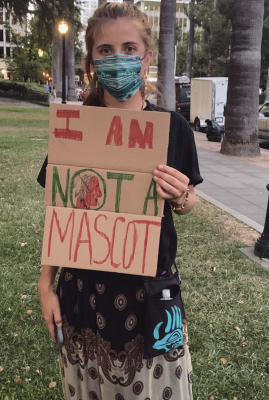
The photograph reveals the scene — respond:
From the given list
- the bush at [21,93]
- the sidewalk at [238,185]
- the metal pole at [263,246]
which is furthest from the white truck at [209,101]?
the metal pole at [263,246]

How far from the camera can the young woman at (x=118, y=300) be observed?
1574 mm

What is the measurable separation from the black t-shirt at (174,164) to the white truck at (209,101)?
66.2 feet

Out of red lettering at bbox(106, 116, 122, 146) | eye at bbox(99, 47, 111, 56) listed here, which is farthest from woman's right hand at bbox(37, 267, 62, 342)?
eye at bbox(99, 47, 111, 56)

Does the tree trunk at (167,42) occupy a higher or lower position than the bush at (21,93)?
higher

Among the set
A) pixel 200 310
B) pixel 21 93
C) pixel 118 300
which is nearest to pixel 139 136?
pixel 118 300

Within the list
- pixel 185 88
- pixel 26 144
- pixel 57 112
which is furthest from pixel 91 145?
pixel 185 88

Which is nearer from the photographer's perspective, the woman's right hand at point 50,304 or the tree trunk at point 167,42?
the woman's right hand at point 50,304

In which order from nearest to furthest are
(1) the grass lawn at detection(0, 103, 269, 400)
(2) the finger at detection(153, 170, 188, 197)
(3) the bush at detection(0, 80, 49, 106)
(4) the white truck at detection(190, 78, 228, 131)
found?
1. (2) the finger at detection(153, 170, 188, 197)
2. (1) the grass lawn at detection(0, 103, 269, 400)
3. (4) the white truck at detection(190, 78, 228, 131)
4. (3) the bush at detection(0, 80, 49, 106)

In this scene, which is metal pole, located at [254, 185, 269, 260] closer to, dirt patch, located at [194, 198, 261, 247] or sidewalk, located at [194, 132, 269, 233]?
dirt patch, located at [194, 198, 261, 247]

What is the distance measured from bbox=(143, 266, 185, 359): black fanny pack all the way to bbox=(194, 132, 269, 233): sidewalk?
4.23 meters

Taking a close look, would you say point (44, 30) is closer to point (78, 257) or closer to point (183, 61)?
point (78, 257)

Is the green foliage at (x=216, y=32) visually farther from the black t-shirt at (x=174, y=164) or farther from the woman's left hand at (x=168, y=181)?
the woman's left hand at (x=168, y=181)

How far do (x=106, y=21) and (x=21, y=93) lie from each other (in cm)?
3698

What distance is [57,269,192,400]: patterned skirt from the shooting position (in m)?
1.57
